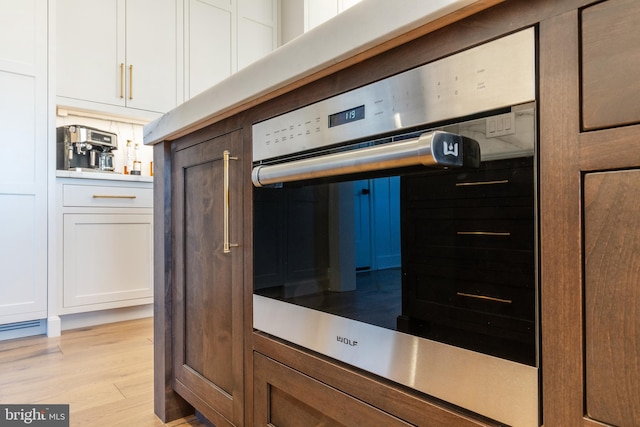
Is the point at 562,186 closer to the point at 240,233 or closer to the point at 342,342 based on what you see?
the point at 342,342

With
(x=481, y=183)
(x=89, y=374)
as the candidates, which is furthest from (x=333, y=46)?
(x=89, y=374)

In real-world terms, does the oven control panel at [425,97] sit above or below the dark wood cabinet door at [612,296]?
above

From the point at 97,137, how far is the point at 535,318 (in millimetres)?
2801

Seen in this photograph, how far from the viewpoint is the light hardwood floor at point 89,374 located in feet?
4.59

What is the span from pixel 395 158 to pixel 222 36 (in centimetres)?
303

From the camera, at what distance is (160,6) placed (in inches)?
112

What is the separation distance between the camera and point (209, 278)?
112 centimetres

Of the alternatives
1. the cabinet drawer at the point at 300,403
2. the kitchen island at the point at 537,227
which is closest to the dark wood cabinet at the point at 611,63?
the kitchen island at the point at 537,227

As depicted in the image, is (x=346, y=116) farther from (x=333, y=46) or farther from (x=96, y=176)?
(x=96, y=176)

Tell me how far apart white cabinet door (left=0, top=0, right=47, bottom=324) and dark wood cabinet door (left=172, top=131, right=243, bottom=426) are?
1.48 metres

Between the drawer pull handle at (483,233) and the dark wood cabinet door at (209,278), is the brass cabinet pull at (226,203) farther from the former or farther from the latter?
the drawer pull handle at (483,233)

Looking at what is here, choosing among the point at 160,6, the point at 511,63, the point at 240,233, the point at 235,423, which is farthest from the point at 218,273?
the point at 160,6

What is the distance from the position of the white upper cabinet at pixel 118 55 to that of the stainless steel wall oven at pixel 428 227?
2.28 meters

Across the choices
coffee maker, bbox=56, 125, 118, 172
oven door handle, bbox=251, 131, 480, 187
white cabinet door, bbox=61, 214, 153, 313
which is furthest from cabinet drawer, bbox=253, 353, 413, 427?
coffee maker, bbox=56, 125, 118, 172
